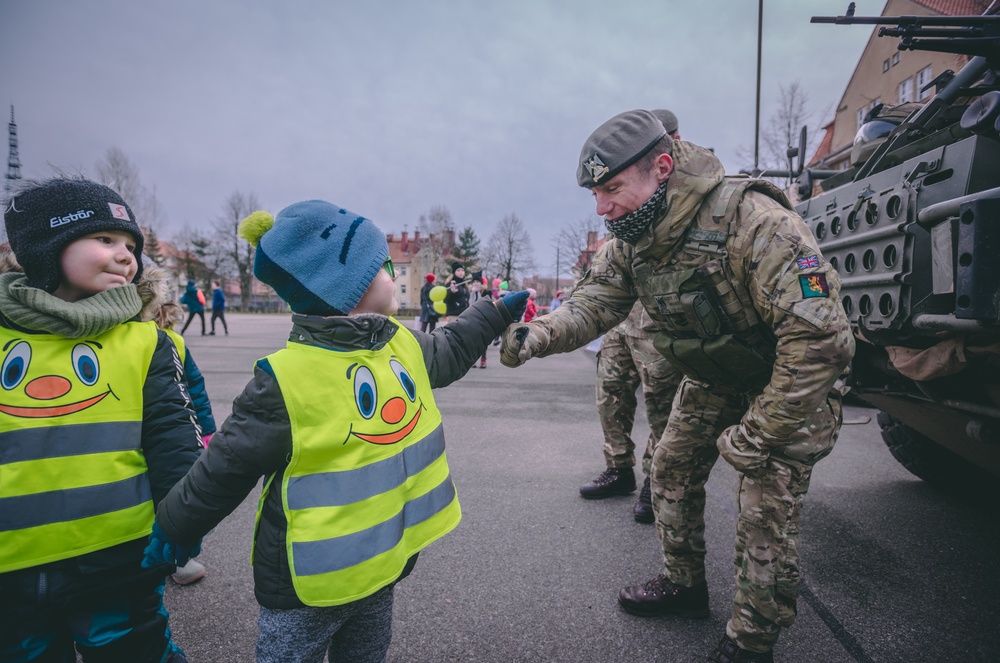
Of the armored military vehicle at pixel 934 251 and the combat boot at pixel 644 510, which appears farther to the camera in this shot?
the combat boot at pixel 644 510

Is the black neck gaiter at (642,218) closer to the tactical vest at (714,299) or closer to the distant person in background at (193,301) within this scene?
the tactical vest at (714,299)

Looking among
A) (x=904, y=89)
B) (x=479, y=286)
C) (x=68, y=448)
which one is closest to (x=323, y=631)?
(x=68, y=448)

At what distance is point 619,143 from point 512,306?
733 mm

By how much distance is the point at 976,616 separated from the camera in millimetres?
2307

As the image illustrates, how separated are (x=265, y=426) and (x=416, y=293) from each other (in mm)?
68162

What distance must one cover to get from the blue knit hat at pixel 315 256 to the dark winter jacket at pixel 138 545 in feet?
1.60

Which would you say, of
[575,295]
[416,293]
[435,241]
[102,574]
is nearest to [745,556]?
[575,295]

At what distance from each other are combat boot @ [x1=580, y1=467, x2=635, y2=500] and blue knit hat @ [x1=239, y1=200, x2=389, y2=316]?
2602 millimetres

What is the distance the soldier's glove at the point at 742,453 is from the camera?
1822 mm

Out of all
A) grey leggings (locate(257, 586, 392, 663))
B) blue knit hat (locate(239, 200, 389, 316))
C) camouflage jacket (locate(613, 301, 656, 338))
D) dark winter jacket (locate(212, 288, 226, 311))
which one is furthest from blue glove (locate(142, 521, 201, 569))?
dark winter jacket (locate(212, 288, 226, 311))

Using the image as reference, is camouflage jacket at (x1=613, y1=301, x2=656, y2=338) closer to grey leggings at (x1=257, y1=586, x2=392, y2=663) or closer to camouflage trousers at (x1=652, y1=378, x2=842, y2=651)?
camouflage trousers at (x1=652, y1=378, x2=842, y2=651)

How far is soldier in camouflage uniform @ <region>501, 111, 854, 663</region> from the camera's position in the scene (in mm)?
1738

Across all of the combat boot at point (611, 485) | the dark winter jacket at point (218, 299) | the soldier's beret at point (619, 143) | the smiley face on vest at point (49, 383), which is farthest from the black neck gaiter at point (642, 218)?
the dark winter jacket at point (218, 299)

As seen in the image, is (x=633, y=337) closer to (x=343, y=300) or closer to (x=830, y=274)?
(x=830, y=274)
